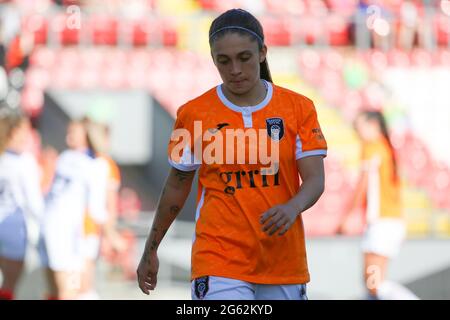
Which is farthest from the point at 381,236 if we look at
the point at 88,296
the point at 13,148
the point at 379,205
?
the point at 13,148

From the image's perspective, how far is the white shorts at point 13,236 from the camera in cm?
810

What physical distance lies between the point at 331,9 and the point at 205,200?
11.0 m

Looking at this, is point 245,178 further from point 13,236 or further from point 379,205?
point 379,205

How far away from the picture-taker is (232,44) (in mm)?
3488

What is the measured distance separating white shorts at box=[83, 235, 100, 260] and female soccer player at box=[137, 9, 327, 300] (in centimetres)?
621

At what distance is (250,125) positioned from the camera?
11.7ft

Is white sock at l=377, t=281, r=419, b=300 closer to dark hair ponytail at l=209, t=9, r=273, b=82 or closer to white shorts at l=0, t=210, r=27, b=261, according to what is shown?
white shorts at l=0, t=210, r=27, b=261

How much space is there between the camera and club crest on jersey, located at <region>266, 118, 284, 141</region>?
11.7 feet

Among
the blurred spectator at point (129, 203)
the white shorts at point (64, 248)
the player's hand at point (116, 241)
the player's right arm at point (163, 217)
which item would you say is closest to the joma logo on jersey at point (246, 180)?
the player's right arm at point (163, 217)

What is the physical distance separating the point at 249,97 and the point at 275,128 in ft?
0.54

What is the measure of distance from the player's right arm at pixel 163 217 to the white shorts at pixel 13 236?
454 centimetres

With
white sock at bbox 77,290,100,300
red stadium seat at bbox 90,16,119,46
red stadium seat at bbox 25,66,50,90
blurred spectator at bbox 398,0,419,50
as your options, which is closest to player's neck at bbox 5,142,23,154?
white sock at bbox 77,290,100,300
